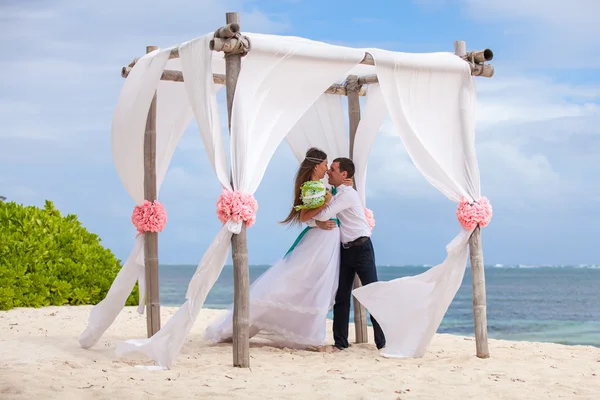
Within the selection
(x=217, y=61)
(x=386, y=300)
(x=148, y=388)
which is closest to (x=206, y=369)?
(x=148, y=388)

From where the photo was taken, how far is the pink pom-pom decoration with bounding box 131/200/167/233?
7328 mm

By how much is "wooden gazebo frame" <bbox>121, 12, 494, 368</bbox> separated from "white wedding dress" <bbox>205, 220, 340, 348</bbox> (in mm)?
750

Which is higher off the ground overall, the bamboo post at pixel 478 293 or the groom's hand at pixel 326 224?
the groom's hand at pixel 326 224

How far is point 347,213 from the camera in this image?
7172 millimetres

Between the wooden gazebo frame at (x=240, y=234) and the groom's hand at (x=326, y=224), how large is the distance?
911 mm

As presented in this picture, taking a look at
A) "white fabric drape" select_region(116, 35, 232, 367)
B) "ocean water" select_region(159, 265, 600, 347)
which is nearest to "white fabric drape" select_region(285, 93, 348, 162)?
"white fabric drape" select_region(116, 35, 232, 367)

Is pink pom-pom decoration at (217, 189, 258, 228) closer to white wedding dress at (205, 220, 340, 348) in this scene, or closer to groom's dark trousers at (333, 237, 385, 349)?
white wedding dress at (205, 220, 340, 348)

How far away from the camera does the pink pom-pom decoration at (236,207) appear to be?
6105 mm

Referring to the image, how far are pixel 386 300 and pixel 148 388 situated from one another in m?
2.54

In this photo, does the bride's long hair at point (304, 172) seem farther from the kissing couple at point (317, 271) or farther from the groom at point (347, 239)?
the groom at point (347, 239)

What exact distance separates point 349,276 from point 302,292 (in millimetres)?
446

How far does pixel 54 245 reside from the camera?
37.7 ft

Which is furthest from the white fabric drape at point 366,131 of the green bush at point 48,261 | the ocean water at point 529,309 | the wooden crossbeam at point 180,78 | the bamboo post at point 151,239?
the ocean water at point 529,309

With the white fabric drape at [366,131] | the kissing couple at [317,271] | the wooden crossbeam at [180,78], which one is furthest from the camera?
the white fabric drape at [366,131]
